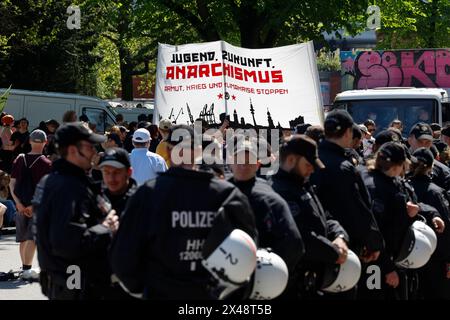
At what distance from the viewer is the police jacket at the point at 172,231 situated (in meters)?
5.05

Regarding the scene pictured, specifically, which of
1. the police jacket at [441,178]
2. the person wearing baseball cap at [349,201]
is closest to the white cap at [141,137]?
the police jacket at [441,178]

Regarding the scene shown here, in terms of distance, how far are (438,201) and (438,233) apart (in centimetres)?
27

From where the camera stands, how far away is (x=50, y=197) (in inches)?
220

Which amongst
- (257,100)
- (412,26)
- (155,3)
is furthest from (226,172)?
(412,26)

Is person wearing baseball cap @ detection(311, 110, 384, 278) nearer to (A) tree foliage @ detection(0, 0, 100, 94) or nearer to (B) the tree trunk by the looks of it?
(A) tree foliage @ detection(0, 0, 100, 94)

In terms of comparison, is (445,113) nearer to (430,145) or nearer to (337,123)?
(430,145)

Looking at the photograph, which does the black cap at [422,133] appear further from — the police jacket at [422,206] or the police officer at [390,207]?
the police officer at [390,207]

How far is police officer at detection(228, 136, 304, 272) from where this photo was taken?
18.6 ft

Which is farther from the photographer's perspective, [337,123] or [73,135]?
[337,123]

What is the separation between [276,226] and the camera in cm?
571

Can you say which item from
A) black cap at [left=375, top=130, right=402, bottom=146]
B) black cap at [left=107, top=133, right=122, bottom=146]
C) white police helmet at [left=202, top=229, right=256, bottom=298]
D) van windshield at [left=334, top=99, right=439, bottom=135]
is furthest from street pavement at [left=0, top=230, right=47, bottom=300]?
van windshield at [left=334, top=99, right=439, bottom=135]

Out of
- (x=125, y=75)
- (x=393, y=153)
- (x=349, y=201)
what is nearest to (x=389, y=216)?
(x=393, y=153)

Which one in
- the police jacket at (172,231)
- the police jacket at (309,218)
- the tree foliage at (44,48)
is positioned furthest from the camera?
the tree foliage at (44,48)

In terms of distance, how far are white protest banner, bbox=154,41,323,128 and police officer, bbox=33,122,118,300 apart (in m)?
9.27
